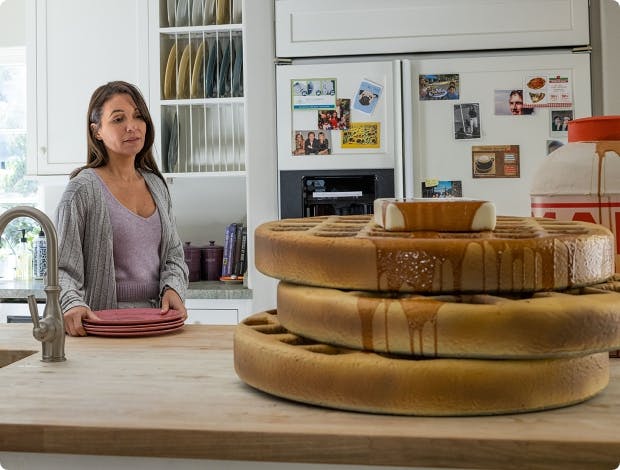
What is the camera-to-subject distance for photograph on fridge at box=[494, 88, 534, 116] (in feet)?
9.92

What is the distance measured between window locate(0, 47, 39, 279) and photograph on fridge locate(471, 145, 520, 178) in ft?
9.02

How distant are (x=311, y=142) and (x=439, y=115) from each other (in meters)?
0.54

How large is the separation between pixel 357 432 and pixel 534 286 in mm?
256

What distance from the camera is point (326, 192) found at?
10.3 feet

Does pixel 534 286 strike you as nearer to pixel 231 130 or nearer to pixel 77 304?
pixel 77 304

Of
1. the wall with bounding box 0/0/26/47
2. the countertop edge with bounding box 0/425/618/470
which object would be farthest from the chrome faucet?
the wall with bounding box 0/0/26/47

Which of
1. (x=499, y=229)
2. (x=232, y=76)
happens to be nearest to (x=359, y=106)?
(x=232, y=76)

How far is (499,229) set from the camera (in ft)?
3.17

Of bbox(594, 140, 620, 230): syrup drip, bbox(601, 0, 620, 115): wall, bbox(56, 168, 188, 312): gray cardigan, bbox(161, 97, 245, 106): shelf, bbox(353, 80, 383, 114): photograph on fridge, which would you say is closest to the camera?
bbox(594, 140, 620, 230): syrup drip

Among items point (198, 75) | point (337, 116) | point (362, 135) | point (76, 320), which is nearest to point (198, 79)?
point (198, 75)

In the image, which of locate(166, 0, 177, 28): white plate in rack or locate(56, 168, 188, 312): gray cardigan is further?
locate(166, 0, 177, 28): white plate in rack

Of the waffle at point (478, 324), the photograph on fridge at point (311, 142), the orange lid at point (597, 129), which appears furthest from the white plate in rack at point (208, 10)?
the waffle at point (478, 324)

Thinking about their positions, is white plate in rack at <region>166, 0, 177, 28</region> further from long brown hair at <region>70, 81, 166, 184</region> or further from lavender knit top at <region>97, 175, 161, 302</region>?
lavender knit top at <region>97, 175, 161, 302</region>

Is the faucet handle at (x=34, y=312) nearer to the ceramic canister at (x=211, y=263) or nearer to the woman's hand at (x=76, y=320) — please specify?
the woman's hand at (x=76, y=320)
